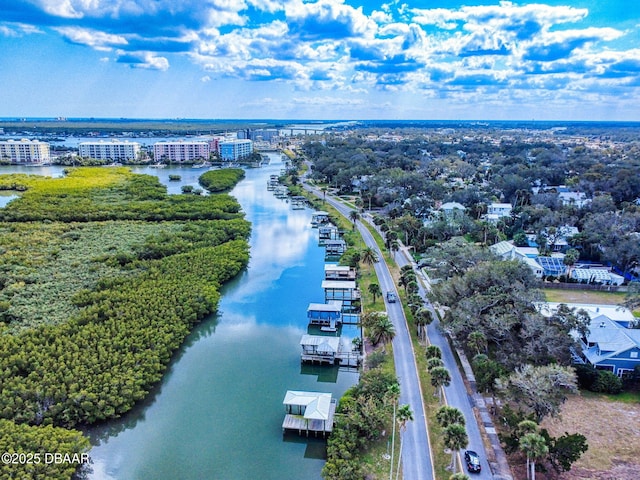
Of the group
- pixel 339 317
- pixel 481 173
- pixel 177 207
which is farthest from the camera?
pixel 481 173

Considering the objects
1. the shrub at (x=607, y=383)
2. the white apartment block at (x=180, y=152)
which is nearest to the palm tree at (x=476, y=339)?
the shrub at (x=607, y=383)

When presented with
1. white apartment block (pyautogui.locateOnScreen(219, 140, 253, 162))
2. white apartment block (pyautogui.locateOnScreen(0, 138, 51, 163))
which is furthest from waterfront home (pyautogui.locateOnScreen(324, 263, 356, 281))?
white apartment block (pyautogui.locateOnScreen(0, 138, 51, 163))

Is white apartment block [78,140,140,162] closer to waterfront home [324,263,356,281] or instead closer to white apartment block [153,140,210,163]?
white apartment block [153,140,210,163]

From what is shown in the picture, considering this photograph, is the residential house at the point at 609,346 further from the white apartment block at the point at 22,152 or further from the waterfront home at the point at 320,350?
the white apartment block at the point at 22,152

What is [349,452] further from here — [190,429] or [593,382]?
[593,382]

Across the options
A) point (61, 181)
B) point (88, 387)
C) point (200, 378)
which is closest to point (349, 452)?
point (200, 378)

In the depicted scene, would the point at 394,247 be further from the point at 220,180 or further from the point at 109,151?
the point at 109,151

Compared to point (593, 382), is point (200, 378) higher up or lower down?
lower down
